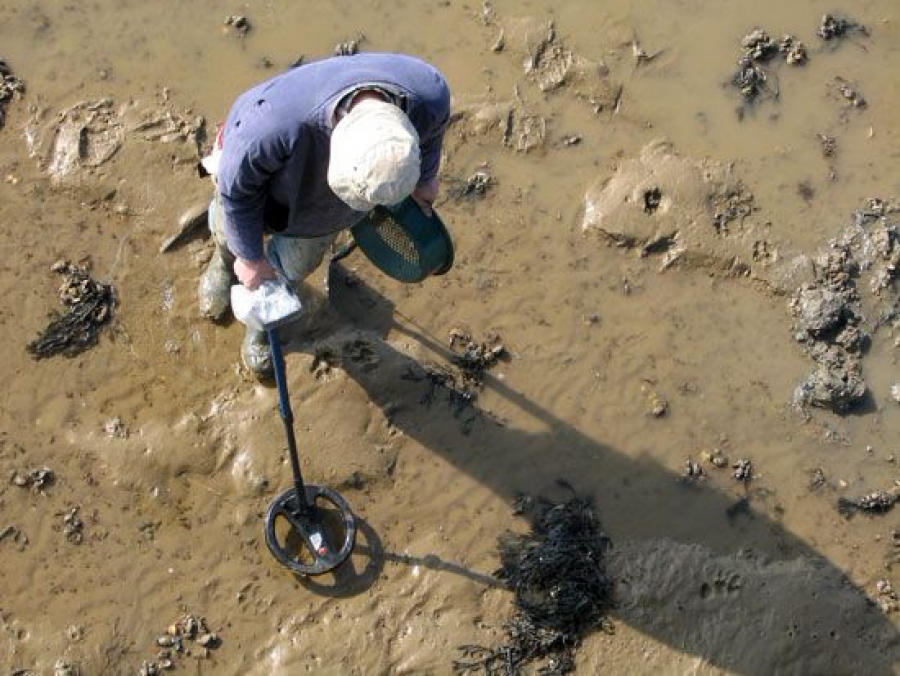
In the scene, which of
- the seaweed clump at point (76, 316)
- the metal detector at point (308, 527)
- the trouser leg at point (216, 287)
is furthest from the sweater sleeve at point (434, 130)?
the seaweed clump at point (76, 316)

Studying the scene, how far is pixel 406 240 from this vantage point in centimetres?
377

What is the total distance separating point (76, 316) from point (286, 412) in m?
1.67

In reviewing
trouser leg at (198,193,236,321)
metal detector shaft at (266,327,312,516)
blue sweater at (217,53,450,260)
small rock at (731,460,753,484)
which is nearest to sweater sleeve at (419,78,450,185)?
blue sweater at (217,53,450,260)

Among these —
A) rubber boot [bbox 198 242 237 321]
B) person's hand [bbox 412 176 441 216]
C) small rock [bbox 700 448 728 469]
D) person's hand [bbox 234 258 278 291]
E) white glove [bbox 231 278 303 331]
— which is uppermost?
person's hand [bbox 412 176 441 216]

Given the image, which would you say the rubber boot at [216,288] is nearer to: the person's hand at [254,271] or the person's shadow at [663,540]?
the person's shadow at [663,540]

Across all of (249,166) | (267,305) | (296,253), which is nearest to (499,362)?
(296,253)

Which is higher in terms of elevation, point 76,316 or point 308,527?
point 76,316

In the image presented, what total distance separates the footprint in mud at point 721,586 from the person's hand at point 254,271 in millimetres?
2555

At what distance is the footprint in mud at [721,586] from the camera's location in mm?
4785

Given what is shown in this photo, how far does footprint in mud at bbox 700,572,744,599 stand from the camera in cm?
479

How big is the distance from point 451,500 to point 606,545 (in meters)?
0.78

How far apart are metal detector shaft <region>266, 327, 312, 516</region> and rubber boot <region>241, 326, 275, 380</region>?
0.61 metres

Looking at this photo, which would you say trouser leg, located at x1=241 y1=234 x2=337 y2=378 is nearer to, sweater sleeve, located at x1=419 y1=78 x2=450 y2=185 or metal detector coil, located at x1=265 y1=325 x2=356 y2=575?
metal detector coil, located at x1=265 y1=325 x2=356 y2=575

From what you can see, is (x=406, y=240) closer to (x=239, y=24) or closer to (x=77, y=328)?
(x=77, y=328)
